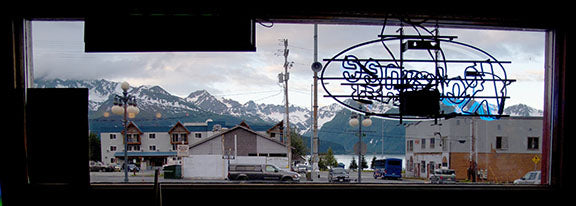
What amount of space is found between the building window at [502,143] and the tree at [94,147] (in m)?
4.10

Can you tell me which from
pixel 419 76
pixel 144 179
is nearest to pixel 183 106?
pixel 144 179

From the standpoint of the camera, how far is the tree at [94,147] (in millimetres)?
4314

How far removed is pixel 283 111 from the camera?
4719 millimetres

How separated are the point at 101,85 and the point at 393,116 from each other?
9.68 ft

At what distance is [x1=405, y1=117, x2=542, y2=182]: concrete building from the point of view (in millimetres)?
4566

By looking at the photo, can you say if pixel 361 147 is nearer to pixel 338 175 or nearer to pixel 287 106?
pixel 338 175

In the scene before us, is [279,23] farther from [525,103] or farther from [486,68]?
[525,103]

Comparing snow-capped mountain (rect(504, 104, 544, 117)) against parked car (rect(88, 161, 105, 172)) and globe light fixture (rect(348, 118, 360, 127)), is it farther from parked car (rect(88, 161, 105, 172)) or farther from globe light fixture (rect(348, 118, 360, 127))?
parked car (rect(88, 161, 105, 172))

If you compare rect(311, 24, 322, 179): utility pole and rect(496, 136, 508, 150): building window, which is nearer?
rect(311, 24, 322, 179): utility pole

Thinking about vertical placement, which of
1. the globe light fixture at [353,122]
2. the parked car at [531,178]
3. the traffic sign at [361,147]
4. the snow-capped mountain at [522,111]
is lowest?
the parked car at [531,178]

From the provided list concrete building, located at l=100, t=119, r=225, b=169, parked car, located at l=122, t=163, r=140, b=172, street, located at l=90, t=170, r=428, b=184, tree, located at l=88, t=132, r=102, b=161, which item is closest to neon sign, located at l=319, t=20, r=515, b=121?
street, located at l=90, t=170, r=428, b=184

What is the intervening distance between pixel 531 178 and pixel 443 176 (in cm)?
90

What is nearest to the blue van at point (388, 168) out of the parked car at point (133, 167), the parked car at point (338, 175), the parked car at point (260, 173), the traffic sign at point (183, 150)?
the parked car at point (338, 175)

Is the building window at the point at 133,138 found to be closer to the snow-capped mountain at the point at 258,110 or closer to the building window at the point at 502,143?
the snow-capped mountain at the point at 258,110
